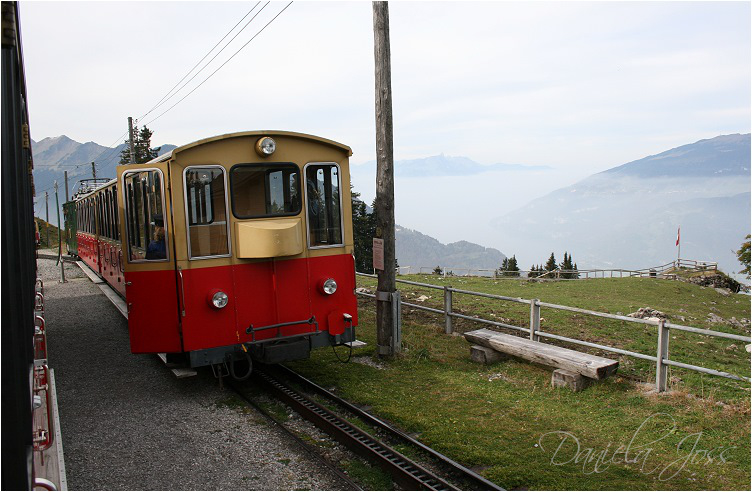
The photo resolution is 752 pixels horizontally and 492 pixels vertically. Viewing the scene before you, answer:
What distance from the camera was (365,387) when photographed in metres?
7.66

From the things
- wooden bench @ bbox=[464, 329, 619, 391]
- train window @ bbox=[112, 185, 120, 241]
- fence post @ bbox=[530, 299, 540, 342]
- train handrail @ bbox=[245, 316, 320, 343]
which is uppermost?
train window @ bbox=[112, 185, 120, 241]

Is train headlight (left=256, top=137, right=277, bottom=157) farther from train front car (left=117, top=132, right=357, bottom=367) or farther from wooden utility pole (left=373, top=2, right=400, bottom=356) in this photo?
wooden utility pole (left=373, top=2, right=400, bottom=356)

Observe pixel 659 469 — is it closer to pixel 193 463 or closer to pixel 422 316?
pixel 193 463

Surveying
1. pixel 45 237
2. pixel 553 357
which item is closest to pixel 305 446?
pixel 553 357

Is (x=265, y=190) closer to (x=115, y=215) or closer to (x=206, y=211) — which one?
(x=206, y=211)

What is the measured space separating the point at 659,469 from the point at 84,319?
40.4 feet

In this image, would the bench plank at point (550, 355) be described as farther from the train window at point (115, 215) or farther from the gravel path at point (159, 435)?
the train window at point (115, 215)

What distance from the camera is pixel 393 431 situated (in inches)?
237

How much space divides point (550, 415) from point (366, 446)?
91.7 inches

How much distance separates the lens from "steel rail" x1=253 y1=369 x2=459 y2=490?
4961 millimetres

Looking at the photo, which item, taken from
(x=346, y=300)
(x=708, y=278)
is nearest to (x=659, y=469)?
(x=346, y=300)

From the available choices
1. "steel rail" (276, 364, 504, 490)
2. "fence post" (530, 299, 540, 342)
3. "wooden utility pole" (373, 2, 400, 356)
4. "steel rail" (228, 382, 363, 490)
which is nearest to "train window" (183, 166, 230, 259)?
"steel rail" (228, 382, 363, 490)

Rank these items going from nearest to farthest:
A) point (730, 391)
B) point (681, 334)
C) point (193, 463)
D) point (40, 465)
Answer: point (40, 465) → point (193, 463) → point (730, 391) → point (681, 334)

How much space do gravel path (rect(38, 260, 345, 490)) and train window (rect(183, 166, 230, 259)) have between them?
209cm
